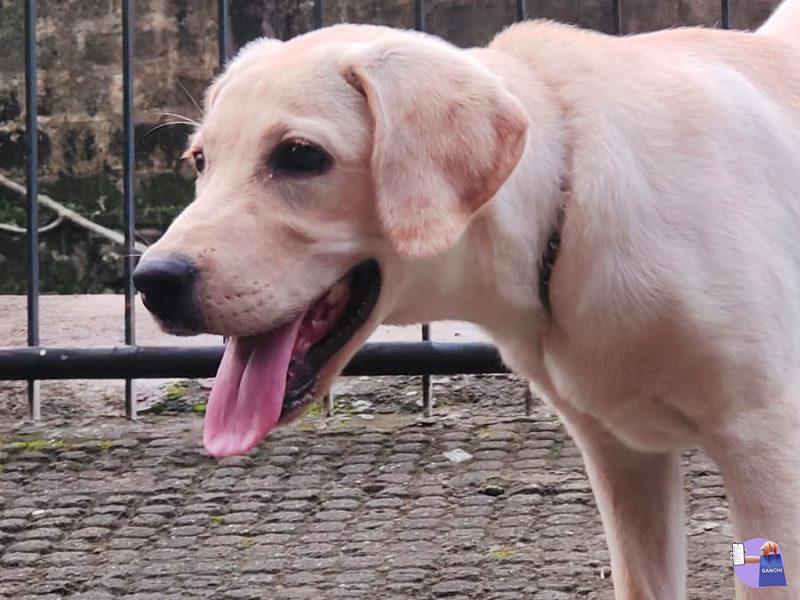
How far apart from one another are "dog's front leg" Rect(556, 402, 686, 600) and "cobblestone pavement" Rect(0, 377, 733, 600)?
0.39 metres

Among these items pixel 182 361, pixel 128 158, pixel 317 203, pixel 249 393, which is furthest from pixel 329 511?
pixel 317 203

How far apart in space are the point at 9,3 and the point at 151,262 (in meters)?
8.21

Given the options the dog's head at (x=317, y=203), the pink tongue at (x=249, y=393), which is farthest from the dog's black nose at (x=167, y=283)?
the pink tongue at (x=249, y=393)

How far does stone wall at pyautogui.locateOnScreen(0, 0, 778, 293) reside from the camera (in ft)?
30.3

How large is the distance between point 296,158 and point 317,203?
0.09 meters

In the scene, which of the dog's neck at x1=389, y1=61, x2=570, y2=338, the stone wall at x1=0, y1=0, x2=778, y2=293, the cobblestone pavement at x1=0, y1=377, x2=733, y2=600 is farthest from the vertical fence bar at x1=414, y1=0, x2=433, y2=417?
the stone wall at x1=0, y1=0, x2=778, y2=293

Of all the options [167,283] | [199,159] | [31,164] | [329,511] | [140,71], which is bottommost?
[329,511]

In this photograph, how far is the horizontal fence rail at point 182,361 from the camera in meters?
5.14

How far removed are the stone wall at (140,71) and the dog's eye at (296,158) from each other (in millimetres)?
6672

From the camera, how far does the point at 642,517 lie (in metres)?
3.32

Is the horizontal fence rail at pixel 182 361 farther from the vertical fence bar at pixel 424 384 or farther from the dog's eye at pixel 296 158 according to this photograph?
the dog's eye at pixel 296 158

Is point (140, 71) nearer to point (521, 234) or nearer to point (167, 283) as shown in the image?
point (521, 234)

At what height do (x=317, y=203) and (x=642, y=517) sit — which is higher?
(x=317, y=203)

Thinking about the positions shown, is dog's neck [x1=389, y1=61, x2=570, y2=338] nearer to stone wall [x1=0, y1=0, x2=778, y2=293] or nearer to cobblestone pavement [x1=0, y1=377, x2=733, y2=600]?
cobblestone pavement [x1=0, y1=377, x2=733, y2=600]
